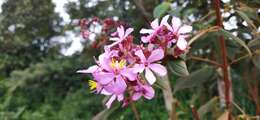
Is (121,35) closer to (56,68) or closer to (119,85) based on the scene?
(119,85)

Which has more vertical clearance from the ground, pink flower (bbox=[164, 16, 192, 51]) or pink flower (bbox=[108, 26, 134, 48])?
pink flower (bbox=[108, 26, 134, 48])

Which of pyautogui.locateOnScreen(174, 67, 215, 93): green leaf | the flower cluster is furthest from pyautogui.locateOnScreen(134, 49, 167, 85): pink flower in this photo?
pyautogui.locateOnScreen(174, 67, 215, 93): green leaf

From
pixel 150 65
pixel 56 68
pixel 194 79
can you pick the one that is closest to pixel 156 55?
pixel 150 65

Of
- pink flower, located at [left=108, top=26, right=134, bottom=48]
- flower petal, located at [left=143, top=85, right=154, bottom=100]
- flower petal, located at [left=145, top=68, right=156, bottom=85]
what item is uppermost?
pink flower, located at [left=108, top=26, right=134, bottom=48]

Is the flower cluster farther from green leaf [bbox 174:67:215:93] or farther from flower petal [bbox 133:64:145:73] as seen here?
green leaf [bbox 174:67:215:93]

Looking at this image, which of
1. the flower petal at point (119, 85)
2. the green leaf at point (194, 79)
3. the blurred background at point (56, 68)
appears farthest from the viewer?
the blurred background at point (56, 68)

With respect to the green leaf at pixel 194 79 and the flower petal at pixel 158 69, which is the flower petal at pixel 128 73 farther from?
the green leaf at pixel 194 79

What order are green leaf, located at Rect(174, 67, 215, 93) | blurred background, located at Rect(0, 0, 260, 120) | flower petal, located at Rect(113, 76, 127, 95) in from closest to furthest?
flower petal, located at Rect(113, 76, 127, 95), green leaf, located at Rect(174, 67, 215, 93), blurred background, located at Rect(0, 0, 260, 120)

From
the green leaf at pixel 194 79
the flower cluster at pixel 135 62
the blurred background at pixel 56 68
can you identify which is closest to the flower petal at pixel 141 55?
the flower cluster at pixel 135 62
